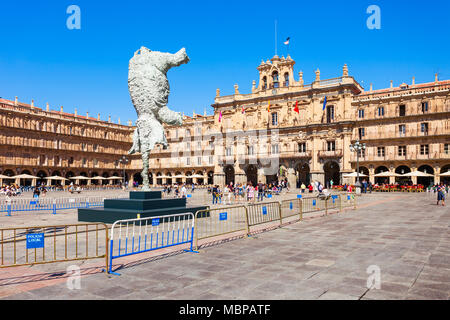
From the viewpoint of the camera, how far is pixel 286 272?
17.0 ft

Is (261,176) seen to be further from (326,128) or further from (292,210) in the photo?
(292,210)

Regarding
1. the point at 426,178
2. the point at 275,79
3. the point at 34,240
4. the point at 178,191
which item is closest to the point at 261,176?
the point at 275,79

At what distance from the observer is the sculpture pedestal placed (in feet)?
34.0

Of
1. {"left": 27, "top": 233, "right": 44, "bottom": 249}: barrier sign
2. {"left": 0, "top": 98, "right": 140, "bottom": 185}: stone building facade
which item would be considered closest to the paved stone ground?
{"left": 27, "top": 233, "right": 44, "bottom": 249}: barrier sign

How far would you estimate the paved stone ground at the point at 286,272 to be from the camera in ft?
13.9

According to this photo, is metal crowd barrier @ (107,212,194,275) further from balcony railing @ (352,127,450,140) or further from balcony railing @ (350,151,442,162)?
balcony railing @ (352,127,450,140)

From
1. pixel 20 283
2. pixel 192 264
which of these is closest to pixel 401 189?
pixel 192 264

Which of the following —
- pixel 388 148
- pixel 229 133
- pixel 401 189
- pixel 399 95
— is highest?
pixel 399 95

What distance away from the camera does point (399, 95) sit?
119 ft

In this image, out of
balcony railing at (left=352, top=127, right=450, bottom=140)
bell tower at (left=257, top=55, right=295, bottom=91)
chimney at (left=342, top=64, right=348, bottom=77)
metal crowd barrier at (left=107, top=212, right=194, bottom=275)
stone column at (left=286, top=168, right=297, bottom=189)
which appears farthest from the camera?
bell tower at (left=257, top=55, right=295, bottom=91)

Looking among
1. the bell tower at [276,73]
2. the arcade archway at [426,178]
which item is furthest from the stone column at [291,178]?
the arcade archway at [426,178]

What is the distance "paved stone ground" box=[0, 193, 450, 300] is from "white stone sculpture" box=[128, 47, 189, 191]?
549 centimetres
